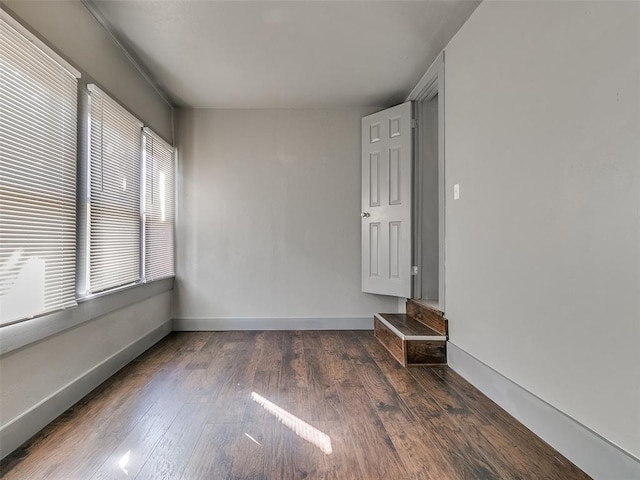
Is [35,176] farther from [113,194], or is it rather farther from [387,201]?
[387,201]

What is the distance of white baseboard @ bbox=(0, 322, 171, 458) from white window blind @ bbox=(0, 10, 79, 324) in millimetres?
461

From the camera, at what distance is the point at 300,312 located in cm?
371

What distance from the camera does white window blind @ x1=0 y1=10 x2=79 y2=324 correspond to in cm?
148

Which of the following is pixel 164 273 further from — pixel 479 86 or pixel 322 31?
pixel 479 86

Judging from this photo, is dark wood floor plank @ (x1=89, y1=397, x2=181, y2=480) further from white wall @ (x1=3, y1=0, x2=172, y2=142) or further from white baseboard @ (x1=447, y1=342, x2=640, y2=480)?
white wall @ (x1=3, y1=0, x2=172, y2=142)

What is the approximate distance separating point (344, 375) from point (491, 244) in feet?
4.28

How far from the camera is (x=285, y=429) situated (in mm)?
1673

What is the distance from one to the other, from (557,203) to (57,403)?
2640mm

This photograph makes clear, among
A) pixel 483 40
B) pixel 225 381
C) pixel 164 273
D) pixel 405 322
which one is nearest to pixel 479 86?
pixel 483 40

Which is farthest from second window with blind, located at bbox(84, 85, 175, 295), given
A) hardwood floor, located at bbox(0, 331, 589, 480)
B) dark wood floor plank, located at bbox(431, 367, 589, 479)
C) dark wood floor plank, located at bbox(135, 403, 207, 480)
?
dark wood floor plank, located at bbox(431, 367, 589, 479)

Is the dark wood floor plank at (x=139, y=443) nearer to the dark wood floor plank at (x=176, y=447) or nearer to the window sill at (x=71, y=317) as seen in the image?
the dark wood floor plank at (x=176, y=447)

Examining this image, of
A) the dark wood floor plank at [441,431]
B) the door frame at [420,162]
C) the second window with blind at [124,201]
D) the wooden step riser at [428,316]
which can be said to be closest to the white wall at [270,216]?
the second window with blind at [124,201]

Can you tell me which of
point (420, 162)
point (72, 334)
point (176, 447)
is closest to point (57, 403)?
point (72, 334)

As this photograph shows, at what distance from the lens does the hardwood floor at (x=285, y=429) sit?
1.37m
